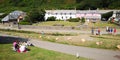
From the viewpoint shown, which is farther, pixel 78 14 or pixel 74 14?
pixel 74 14

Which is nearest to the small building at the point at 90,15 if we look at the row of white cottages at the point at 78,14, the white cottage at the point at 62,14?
the row of white cottages at the point at 78,14

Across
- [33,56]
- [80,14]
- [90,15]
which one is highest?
[80,14]

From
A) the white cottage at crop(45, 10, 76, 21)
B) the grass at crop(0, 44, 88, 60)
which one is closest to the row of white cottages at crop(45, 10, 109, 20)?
the white cottage at crop(45, 10, 76, 21)

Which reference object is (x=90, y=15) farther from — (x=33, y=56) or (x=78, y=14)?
(x=33, y=56)

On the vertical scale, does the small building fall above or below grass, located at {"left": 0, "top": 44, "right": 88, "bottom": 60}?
above

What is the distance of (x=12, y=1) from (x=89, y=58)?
140722 millimetres

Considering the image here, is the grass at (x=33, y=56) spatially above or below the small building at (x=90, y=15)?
below

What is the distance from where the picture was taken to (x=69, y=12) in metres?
101

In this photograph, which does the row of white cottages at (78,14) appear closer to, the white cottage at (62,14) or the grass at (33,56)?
the white cottage at (62,14)

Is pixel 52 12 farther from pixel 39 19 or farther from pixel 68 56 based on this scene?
pixel 68 56

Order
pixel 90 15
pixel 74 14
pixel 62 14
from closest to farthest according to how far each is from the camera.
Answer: pixel 90 15
pixel 74 14
pixel 62 14

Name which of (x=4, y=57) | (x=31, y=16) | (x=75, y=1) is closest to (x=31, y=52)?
(x=4, y=57)

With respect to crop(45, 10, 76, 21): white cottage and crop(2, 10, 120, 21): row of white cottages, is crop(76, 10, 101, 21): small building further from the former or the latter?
crop(45, 10, 76, 21): white cottage

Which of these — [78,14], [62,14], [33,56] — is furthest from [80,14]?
[33,56]
